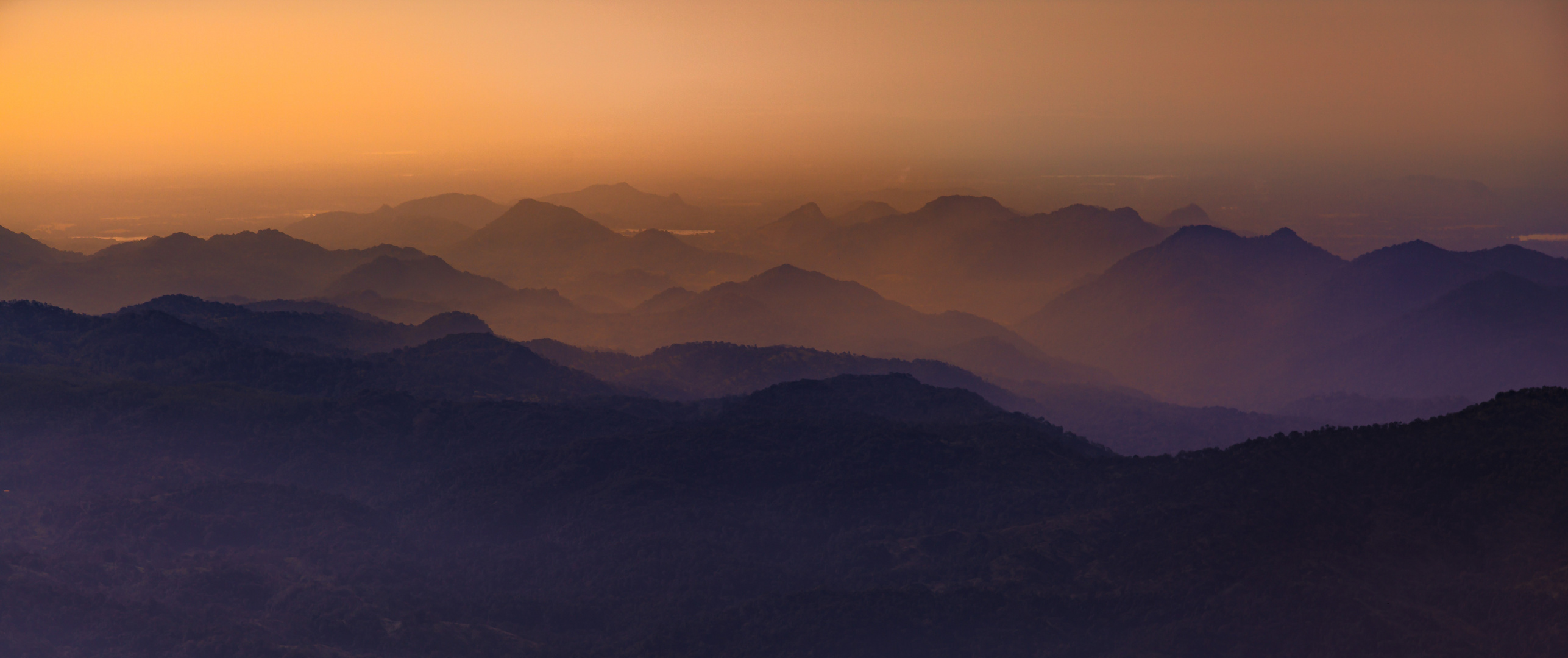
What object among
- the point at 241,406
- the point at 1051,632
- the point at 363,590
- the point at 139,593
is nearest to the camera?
the point at 1051,632

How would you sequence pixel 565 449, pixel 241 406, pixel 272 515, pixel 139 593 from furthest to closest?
pixel 241 406 → pixel 565 449 → pixel 272 515 → pixel 139 593

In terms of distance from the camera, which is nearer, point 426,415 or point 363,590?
point 363,590

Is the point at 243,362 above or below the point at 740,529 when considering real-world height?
above

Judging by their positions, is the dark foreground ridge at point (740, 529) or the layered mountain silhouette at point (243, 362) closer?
the dark foreground ridge at point (740, 529)

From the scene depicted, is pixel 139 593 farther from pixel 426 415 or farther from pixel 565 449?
pixel 426 415

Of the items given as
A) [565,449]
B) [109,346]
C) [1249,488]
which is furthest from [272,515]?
[1249,488]

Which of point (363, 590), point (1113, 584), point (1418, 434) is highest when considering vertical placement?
point (1418, 434)

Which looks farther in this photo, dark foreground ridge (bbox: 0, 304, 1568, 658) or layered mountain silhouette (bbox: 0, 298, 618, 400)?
layered mountain silhouette (bbox: 0, 298, 618, 400)

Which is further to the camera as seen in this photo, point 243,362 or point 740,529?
point 243,362
